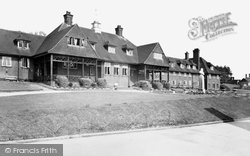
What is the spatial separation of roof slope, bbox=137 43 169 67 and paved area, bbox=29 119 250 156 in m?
27.6

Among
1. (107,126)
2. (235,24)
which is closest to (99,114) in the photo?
(107,126)

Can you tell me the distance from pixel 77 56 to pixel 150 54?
13988mm

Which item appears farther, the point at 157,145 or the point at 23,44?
the point at 23,44

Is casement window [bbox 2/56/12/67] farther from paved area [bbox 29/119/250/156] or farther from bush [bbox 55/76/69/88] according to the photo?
paved area [bbox 29/119/250/156]

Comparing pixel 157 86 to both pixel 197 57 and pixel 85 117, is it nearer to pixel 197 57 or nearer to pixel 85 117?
pixel 85 117

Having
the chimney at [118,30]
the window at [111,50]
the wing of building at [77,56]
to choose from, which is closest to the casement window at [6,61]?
the wing of building at [77,56]

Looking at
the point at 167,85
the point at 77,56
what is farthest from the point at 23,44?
the point at 167,85

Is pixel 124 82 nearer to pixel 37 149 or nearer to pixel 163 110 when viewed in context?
pixel 163 110

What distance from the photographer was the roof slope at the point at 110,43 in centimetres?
3398

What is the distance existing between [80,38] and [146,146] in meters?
24.0

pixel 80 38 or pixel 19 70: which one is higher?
pixel 80 38

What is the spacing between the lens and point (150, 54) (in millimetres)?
38156

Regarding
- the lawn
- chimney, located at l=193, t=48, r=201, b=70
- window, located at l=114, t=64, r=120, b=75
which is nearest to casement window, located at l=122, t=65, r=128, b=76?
window, located at l=114, t=64, r=120, b=75

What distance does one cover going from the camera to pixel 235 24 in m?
→ 18.7
